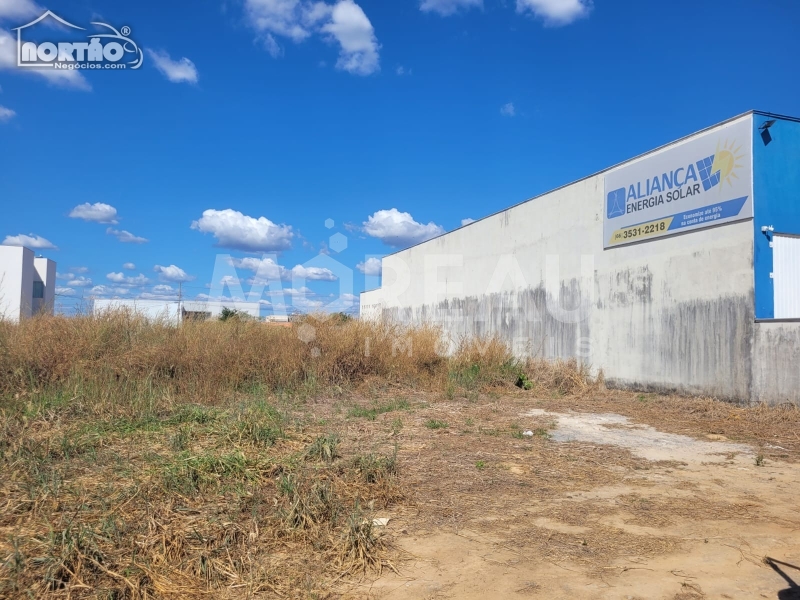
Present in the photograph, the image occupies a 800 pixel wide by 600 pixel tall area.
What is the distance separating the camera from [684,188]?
11836mm

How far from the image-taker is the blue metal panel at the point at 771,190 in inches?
404

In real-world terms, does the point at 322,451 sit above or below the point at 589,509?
above

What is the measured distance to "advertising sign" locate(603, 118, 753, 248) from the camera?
10609 mm

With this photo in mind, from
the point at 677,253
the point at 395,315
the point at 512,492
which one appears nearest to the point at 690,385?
the point at 677,253

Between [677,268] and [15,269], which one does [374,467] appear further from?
[15,269]

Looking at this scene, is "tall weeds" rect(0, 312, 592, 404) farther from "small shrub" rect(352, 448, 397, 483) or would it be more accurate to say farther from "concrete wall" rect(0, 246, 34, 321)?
"concrete wall" rect(0, 246, 34, 321)

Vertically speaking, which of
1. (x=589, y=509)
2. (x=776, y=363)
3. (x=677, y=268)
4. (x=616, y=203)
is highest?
(x=616, y=203)

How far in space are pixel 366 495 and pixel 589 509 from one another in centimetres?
198

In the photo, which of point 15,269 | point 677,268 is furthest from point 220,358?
point 15,269

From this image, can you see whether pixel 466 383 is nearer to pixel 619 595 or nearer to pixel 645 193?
pixel 645 193

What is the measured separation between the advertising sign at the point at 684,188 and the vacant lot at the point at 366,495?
396 cm

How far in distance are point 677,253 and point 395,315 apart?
669 inches

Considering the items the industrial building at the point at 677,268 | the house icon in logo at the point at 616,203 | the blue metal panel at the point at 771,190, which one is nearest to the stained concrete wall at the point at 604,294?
the industrial building at the point at 677,268

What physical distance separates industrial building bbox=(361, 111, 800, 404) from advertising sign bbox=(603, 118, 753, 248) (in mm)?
25
